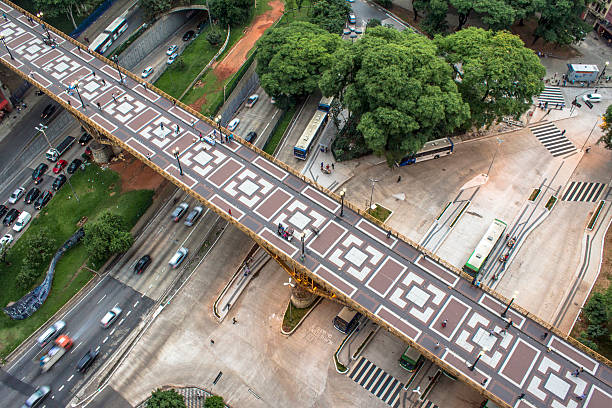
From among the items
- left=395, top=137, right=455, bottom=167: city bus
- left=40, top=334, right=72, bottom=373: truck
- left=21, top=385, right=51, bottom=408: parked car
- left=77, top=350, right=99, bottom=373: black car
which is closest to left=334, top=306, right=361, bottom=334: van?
left=395, top=137, right=455, bottom=167: city bus

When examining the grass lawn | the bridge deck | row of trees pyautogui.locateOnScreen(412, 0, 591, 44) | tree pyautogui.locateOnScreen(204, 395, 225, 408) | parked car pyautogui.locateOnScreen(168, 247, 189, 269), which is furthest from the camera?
row of trees pyautogui.locateOnScreen(412, 0, 591, 44)

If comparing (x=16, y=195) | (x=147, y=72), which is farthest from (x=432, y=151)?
(x=16, y=195)

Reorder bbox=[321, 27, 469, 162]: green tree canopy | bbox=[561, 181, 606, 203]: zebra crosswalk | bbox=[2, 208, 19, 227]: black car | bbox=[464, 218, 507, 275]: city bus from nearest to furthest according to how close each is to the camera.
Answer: bbox=[464, 218, 507, 275]: city bus, bbox=[321, 27, 469, 162]: green tree canopy, bbox=[561, 181, 606, 203]: zebra crosswalk, bbox=[2, 208, 19, 227]: black car

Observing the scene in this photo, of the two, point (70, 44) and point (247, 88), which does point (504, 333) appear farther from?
point (70, 44)

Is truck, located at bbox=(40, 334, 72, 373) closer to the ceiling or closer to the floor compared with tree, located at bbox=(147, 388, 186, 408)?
closer to the floor

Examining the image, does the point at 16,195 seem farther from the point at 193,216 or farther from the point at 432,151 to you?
the point at 432,151

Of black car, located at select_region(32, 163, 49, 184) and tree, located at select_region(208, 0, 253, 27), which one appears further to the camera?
tree, located at select_region(208, 0, 253, 27)

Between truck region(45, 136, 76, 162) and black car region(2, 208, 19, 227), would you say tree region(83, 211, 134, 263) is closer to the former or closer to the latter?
black car region(2, 208, 19, 227)
